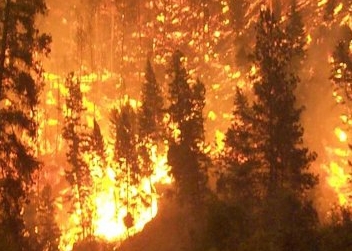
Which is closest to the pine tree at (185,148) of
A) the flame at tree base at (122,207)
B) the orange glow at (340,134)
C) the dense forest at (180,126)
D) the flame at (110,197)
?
the dense forest at (180,126)

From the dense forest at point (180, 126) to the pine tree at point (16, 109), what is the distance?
1.7 inches

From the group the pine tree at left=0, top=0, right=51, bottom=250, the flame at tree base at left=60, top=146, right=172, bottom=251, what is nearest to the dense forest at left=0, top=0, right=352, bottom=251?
the pine tree at left=0, top=0, right=51, bottom=250

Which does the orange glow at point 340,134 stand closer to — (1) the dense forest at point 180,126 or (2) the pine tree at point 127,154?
(1) the dense forest at point 180,126

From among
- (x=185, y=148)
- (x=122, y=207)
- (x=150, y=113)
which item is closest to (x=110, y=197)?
(x=122, y=207)

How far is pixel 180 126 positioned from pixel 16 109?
83.0ft

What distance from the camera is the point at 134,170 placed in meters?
57.5

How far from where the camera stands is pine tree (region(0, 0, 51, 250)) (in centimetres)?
1444

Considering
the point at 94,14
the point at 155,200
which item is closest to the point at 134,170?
the point at 155,200

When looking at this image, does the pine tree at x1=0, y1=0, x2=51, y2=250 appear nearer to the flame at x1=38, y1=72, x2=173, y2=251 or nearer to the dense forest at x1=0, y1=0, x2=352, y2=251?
the dense forest at x1=0, y1=0, x2=352, y2=251

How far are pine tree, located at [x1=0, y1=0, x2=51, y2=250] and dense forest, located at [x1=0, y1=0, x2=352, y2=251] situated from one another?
0.14ft

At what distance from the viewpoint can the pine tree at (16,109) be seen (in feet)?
47.4

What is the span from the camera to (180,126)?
39562 mm

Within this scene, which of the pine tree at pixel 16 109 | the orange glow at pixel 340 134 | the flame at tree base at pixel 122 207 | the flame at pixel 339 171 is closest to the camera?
the pine tree at pixel 16 109

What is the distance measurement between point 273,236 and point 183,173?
24.6 metres
